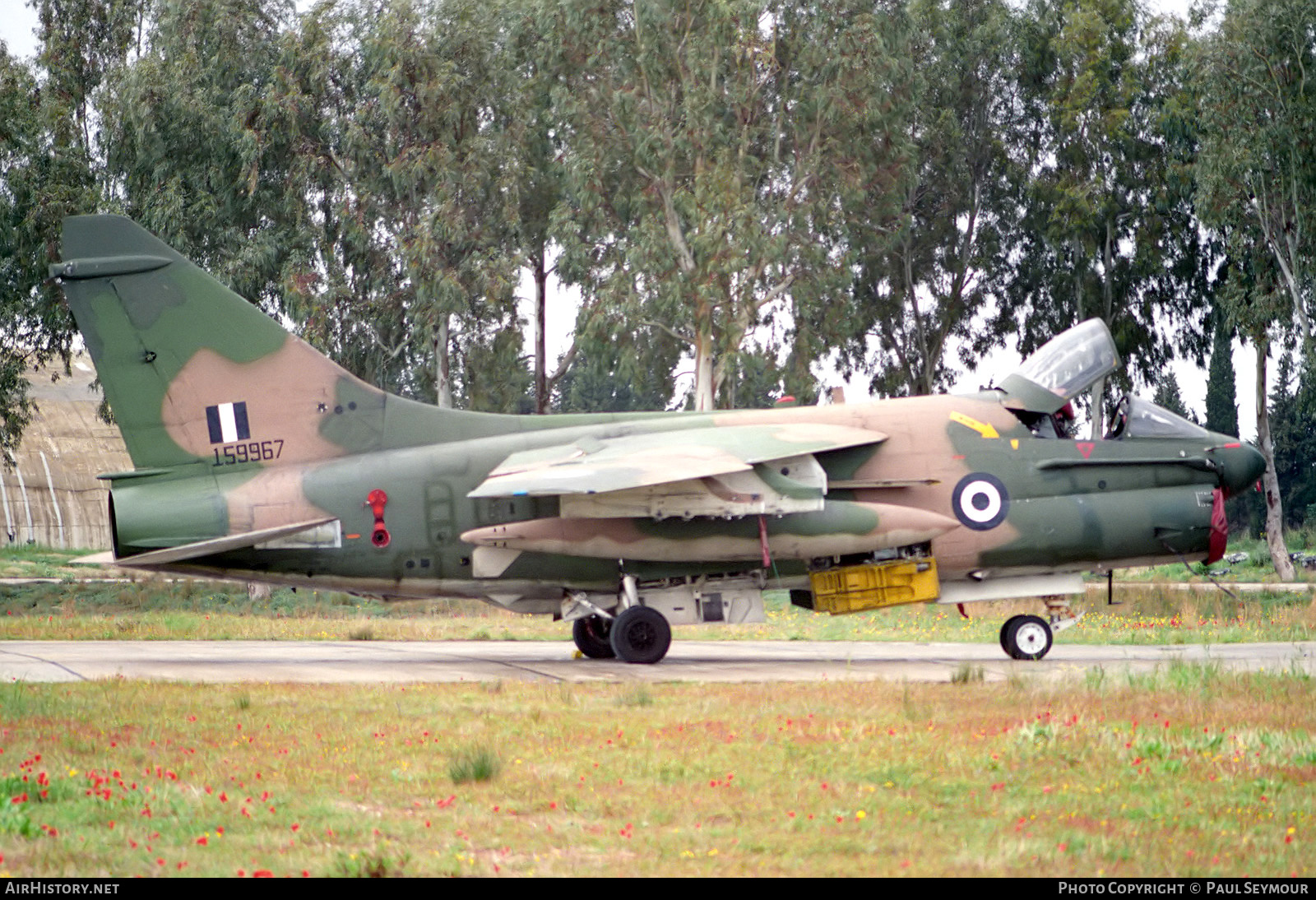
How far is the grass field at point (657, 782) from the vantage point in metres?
6.74

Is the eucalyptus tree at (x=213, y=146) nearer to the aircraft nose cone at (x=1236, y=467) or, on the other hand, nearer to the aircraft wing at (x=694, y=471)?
the aircraft wing at (x=694, y=471)

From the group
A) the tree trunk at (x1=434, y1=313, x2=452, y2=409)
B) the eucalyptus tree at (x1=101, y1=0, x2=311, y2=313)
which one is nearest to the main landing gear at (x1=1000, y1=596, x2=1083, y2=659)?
the tree trunk at (x1=434, y1=313, x2=452, y2=409)

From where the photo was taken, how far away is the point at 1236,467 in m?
17.8

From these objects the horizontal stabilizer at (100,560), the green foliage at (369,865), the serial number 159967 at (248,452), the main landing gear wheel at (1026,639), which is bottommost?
the main landing gear wheel at (1026,639)

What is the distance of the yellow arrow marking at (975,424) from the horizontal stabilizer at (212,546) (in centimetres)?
829

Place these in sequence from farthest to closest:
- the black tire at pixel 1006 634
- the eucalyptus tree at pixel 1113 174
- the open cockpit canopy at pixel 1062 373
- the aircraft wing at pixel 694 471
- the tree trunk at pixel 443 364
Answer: the eucalyptus tree at pixel 1113 174, the tree trunk at pixel 443 364, the open cockpit canopy at pixel 1062 373, the black tire at pixel 1006 634, the aircraft wing at pixel 694 471

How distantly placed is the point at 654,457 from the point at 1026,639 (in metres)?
5.73

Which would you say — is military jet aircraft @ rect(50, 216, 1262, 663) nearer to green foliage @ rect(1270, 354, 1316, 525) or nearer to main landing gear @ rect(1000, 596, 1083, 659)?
main landing gear @ rect(1000, 596, 1083, 659)

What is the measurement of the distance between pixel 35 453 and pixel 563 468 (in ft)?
174

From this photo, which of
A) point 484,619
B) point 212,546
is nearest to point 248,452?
point 212,546

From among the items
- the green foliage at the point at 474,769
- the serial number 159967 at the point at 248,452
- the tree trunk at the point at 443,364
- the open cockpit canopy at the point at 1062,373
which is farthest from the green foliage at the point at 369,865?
the tree trunk at the point at 443,364

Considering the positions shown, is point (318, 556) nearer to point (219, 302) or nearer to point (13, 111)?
point (219, 302)

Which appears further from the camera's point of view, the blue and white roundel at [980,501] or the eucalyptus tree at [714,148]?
the eucalyptus tree at [714,148]

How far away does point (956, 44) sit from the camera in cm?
4838
